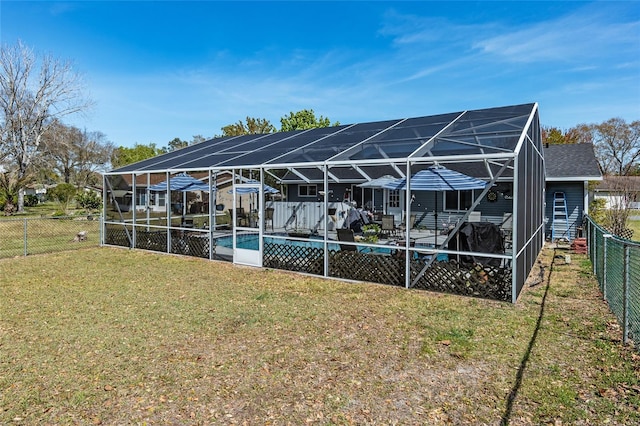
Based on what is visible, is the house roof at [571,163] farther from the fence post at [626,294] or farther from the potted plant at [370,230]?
the fence post at [626,294]

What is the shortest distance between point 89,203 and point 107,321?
23.0 m

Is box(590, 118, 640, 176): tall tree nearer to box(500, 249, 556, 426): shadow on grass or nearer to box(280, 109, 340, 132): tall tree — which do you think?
box(280, 109, 340, 132): tall tree

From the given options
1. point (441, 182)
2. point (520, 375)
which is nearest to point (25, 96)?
point (441, 182)

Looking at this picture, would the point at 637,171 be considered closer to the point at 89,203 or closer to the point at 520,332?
the point at 520,332

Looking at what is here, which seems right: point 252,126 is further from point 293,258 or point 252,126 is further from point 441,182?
point 441,182

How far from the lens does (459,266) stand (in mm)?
6996

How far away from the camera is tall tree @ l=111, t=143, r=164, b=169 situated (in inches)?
1893

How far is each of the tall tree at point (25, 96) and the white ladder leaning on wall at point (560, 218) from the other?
104 ft

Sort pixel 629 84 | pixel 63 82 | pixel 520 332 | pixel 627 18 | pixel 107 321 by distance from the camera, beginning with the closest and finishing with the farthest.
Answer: pixel 520 332 → pixel 107 321 → pixel 627 18 → pixel 629 84 → pixel 63 82

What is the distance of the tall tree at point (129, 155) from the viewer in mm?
48094

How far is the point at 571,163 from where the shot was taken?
15.0m

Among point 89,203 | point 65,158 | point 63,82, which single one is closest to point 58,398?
point 89,203

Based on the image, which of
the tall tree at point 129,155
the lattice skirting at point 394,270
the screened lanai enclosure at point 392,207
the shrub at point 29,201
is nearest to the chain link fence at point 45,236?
the screened lanai enclosure at point 392,207

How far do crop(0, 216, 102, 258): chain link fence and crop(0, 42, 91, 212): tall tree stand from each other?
11.0 m
